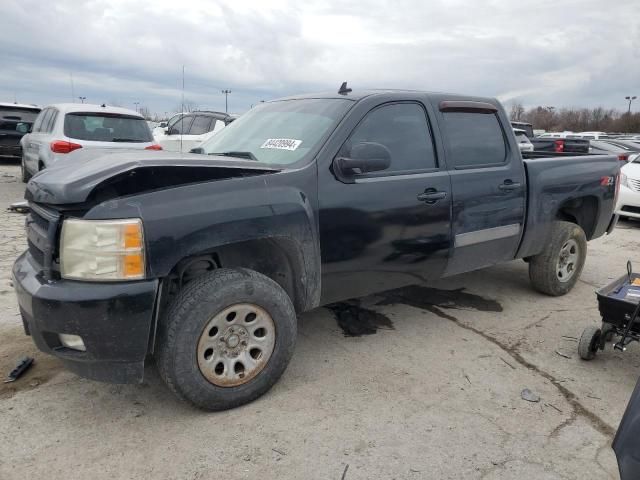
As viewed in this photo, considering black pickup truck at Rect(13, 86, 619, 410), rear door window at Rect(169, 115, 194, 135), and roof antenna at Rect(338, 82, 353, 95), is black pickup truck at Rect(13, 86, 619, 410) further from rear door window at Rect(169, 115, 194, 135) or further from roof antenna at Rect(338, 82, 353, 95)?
rear door window at Rect(169, 115, 194, 135)

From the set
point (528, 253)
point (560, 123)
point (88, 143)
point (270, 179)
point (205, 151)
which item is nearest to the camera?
point (270, 179)

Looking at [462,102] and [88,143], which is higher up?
[462,102]

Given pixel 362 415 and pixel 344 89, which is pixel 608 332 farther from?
pixel 344 89

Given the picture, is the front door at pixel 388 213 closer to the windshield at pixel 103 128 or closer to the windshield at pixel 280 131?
the windshield at pixel 280 131

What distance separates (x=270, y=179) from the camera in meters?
2.97

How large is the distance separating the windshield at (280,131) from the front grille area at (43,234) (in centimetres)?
131

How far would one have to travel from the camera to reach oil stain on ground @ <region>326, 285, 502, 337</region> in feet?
13.8

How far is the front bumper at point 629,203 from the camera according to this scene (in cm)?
914

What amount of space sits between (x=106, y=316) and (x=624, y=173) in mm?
9731

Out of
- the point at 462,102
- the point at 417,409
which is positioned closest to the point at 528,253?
the point at 462,102

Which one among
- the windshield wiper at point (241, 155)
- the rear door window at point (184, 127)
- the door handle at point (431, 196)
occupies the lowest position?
the door handle at point (431, 196)

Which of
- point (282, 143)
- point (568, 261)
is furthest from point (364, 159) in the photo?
point (568, 261)

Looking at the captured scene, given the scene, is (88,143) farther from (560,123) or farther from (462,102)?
(560,123)

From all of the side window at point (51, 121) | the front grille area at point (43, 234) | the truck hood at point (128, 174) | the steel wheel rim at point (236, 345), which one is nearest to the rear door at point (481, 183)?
the truck hood at point (128, 174)
